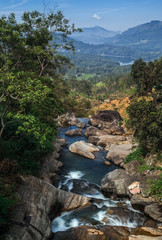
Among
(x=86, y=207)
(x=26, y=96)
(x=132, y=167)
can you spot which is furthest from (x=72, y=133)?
(x=26, y=96)

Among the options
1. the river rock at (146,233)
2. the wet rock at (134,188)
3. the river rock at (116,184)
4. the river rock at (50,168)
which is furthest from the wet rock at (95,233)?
the river rock at (50,168)

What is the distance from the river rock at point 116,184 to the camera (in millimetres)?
21172

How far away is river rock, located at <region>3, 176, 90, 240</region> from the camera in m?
12.5

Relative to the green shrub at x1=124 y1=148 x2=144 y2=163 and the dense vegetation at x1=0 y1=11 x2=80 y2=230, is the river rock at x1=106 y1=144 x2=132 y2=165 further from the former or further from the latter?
the dense vegetation at x1=0 y1=11 x2=80 y2=230

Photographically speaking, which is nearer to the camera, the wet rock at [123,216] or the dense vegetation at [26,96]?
the dense vegetation at [26,96]

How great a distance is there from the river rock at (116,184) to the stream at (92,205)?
0.88 metres

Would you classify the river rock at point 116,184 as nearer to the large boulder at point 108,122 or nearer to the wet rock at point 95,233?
the wet rock at point 95,233

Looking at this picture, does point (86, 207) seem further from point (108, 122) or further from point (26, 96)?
point (108, 122)

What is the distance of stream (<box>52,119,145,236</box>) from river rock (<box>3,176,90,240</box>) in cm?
110

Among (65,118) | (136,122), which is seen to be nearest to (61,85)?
(136,122)

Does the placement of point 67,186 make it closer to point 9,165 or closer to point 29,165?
point 29,165

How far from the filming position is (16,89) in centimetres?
1241

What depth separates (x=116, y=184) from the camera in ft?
71.3

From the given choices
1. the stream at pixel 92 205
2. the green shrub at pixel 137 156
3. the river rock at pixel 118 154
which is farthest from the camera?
the river rock at pixel 118 154
